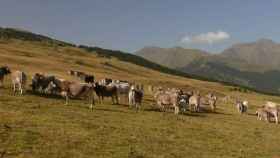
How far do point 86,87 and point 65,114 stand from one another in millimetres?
7815

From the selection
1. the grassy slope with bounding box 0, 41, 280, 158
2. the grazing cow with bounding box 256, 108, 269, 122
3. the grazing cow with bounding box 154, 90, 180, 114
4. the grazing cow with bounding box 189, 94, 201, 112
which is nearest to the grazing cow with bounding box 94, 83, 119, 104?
the grassy slope with bounding box 0, 41, 280, 158

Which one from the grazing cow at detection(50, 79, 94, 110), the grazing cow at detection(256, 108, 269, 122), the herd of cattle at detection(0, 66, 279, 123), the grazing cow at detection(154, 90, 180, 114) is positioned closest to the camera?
the grazing cow at detection(50, 79, 94, 110)

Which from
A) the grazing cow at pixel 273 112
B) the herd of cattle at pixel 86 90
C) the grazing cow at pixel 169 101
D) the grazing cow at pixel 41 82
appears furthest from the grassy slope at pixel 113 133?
the grazing cow at pixel 273 112

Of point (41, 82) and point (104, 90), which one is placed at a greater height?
point (41, 82)

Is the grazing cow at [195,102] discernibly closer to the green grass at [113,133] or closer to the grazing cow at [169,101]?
the grazing cow at [169,101]

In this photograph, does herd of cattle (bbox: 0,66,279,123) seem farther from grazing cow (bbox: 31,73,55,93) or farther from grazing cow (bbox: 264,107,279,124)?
grazing cow (bbox: 264,107,279,124)

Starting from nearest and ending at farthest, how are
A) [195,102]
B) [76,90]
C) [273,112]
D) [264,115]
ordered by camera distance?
[76,90]
[195,102]
[273,112]
[264,115]

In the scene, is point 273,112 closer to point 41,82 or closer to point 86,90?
point 86,90

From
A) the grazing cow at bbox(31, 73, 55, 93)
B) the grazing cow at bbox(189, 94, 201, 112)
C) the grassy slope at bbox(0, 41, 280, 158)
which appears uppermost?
the grazing cow at bbox(31, 73, 55, 93)

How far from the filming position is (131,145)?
25000 millimetres

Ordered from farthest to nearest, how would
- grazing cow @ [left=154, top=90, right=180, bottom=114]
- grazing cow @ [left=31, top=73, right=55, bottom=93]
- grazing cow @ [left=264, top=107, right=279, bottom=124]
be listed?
grazing cow @ [left=264, top=107, right=279, bottom=124] < grazing cow @ [left=154, top=90, right=180, bottom=114] < grazing cow @ [left=31, top=73, right=55, bottom=93]

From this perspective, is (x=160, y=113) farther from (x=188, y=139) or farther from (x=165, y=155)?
(x=165, y=155)

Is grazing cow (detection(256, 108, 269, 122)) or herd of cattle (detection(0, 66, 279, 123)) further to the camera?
grazing cow (detection(256, 108, 269, 122))

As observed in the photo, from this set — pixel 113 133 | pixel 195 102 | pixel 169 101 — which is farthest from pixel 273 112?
pixel 113 133
